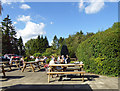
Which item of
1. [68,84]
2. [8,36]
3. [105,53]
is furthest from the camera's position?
[8,36]

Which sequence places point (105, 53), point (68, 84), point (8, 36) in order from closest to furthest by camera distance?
point (68, 84)
point (105, 53)
point (8, 36)

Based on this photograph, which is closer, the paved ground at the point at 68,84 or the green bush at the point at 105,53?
the paved ground at the point at 68,84

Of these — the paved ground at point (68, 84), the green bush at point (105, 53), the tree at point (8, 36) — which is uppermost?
the tree at point (8, 36)

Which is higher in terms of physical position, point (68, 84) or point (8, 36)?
point (8, 36)

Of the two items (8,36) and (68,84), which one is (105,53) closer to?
(68,84)

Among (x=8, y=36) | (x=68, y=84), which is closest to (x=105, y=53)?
(x=68, y=84)

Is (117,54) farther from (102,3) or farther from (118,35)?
(102,3)

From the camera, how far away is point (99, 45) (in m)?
6.51

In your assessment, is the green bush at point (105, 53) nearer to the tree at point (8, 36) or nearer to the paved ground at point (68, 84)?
the paved ground at point (68, 84)

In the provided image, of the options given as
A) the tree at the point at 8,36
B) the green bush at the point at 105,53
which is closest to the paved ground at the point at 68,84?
the green bush at the point at 105,53

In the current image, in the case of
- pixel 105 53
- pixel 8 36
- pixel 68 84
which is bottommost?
pixel 68 84

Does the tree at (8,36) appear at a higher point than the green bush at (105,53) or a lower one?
higher

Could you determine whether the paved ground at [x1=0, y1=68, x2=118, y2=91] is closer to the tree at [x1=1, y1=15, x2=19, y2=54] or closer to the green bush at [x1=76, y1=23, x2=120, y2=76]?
the green bush at [x1=76, y1=23, x2=120, y2=76]

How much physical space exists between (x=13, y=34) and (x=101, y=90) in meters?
38.7
